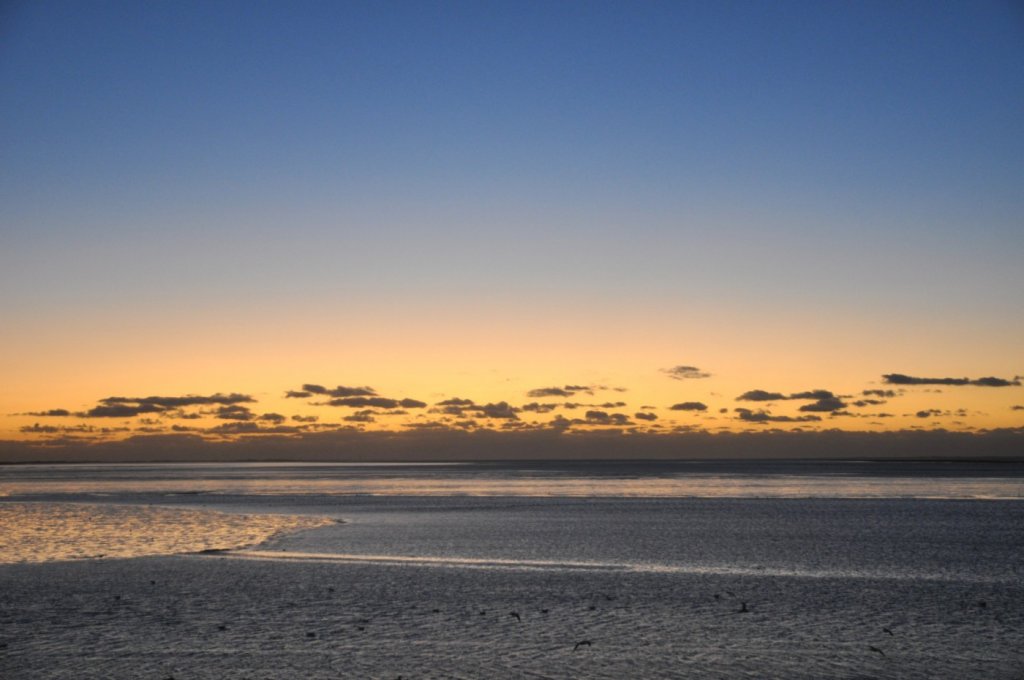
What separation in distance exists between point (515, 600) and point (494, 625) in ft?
6.48

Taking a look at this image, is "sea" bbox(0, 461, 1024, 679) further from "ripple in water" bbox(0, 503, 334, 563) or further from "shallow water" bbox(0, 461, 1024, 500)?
"shallow water" bbox(0, 461, 1024, 500)

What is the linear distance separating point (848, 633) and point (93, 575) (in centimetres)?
1201

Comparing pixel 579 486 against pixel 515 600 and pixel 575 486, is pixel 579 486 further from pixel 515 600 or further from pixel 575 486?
pixel 515 600

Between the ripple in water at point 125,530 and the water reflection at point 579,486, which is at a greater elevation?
the ripple in water at point 125,530

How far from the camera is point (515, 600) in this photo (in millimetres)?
13352

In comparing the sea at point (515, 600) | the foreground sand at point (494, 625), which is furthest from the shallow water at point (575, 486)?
the foreground sand at point (494, 625)

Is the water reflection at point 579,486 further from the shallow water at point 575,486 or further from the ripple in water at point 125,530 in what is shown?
the ripple in water at point 125,530

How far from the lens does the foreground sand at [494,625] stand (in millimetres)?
9172

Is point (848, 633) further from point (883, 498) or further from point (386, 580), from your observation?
point (883, 498)

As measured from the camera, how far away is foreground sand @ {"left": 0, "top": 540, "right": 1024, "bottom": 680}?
30.1 ft

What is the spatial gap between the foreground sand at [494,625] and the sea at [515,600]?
0.14 ft

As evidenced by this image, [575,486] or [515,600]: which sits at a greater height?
[515,600]

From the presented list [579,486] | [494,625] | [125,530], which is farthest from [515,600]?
[579,486]

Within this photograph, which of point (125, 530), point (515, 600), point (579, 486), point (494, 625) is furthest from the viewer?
point (579, 486)
